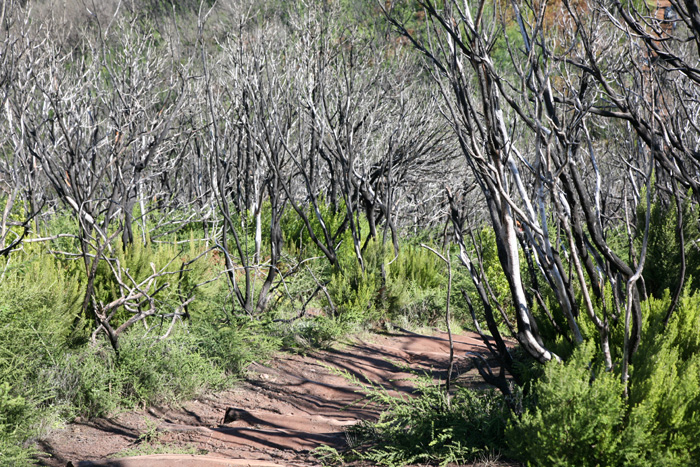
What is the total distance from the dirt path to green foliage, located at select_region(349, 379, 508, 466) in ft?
0.93

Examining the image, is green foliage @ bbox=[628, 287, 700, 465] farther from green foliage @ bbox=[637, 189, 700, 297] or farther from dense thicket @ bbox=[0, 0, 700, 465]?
green foliage @ bbox=[637, 189, 700, 297]

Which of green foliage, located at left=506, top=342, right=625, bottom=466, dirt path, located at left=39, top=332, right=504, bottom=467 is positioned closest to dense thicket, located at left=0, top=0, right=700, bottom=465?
green foliage, located at left=506, top=342, right=625, bottom=466

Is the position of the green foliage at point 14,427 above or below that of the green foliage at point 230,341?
below

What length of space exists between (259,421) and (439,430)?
123 centimetres

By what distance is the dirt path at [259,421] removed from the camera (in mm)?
3102

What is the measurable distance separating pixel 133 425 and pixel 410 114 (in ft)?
19.7

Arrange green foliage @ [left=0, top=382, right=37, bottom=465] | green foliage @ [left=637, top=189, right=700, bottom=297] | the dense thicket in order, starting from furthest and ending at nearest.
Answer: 1. green foliage @ [left=637, top=189, right=700, bottom=297]
2. green foliage @ [left=0, top=382, right=37, bottom=465]
3. the dense thicket

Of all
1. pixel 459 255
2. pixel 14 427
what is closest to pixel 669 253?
pixel 459 255

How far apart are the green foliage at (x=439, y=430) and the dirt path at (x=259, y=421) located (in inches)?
11.2

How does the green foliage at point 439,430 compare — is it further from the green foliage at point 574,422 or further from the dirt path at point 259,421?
the green foliage at point 574,422

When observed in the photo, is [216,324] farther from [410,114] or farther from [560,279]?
[410,114]

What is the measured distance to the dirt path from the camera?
3.10m

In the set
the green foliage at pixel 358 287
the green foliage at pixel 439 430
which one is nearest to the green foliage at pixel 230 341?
the green foliage at pixel 358 287

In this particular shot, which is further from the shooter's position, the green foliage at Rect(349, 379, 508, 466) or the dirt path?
the dirt path
